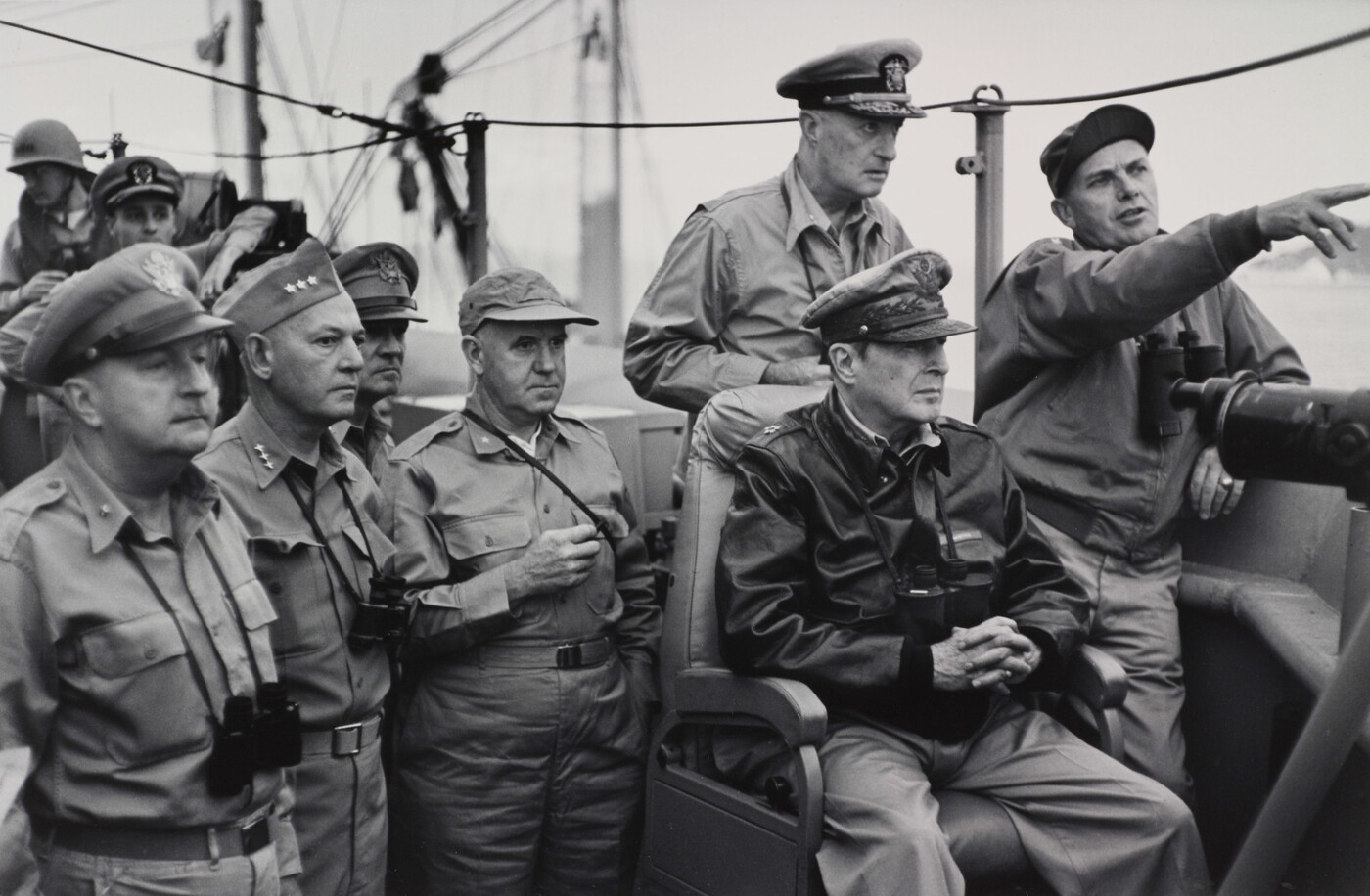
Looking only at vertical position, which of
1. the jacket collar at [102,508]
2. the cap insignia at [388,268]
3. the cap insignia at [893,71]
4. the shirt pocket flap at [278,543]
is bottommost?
the shirt pocket flap at [278,543]

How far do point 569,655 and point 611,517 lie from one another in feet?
1.20

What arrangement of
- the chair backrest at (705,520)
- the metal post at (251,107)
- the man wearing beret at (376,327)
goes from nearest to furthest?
the chair backrest at (705,520)
the man wearing beret at (376,327)
the metal post at (251,107)

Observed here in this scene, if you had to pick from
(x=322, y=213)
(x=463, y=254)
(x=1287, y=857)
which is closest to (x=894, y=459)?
(x=1287, y=857)

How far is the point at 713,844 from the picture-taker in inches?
108

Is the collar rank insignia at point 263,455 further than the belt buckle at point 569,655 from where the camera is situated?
No

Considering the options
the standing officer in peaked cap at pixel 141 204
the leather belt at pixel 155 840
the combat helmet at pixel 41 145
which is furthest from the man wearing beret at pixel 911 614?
the combat helmet at pixel 41 145

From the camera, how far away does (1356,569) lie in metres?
2.45

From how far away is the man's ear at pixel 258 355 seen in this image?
2701 millimetres

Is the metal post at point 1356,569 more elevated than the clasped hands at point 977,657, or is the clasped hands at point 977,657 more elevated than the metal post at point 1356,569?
the metal post at point 1356,569

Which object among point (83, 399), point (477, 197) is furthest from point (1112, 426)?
point (477, 197)

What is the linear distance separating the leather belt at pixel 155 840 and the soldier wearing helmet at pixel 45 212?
3.49 metres

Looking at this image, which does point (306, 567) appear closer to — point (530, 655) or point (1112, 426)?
point (530, 655)

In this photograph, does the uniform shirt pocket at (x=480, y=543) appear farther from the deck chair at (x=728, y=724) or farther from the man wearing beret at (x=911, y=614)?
the man wearing beret at (x=911, y=614)

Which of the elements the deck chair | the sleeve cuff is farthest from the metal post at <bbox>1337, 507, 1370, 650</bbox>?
the sleeve cuff
